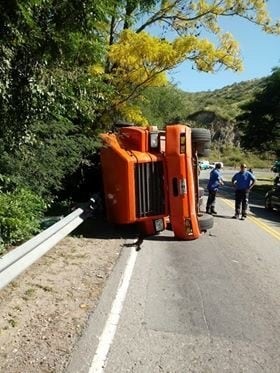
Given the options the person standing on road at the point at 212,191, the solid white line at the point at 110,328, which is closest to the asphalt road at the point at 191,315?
the solid white line at the point at 110,328

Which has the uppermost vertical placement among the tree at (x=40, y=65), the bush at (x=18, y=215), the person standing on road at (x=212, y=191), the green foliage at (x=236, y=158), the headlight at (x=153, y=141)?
the tree at (x=40, y=65)

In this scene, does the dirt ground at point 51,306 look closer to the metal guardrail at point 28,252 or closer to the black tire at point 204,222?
the metal guardrail at point 28,252

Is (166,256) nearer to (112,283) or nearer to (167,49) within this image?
(112,283)

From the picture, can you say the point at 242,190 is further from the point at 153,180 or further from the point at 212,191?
the point at 153,180

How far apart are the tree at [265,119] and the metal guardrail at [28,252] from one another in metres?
30.9

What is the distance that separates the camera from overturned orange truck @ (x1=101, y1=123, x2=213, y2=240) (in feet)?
36.3

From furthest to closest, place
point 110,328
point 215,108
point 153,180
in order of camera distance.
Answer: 1. point 215,108
2. point 153,180
3. point 110,328

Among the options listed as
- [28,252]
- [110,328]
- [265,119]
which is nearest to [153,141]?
[28,252]

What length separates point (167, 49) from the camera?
646 inches

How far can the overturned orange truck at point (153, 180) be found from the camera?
1105 centimetres

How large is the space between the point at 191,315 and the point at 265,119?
33957 mm

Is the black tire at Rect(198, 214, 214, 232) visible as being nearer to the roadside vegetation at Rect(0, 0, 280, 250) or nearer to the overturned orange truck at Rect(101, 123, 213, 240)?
the overturned orange truck at Rect(101, 123, 213, 240)

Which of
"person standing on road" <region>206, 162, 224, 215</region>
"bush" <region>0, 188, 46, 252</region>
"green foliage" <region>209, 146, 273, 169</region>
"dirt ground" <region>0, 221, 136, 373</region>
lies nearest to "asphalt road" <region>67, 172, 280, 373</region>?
"dirt ground" <region>0, 221, 136, 373</region>

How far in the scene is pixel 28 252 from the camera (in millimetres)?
6328
